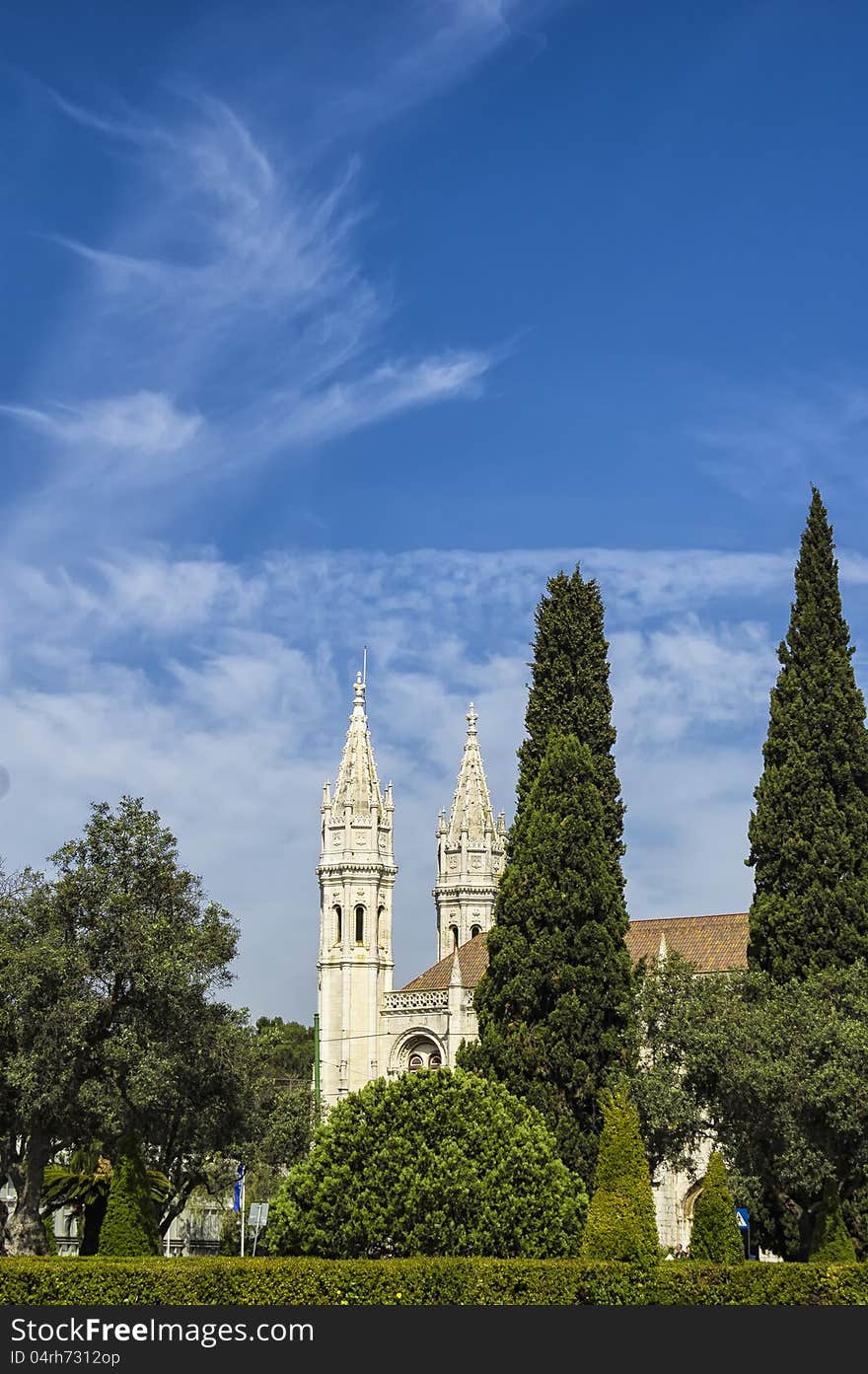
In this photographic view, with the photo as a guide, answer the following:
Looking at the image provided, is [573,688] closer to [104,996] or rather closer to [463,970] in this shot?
[104,996]

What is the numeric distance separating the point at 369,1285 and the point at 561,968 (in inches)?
553

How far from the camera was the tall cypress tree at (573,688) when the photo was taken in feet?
135

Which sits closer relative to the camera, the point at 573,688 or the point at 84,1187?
the point at 573,688

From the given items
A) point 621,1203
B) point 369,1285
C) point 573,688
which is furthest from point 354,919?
point 369,1285

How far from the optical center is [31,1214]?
32.5 metres

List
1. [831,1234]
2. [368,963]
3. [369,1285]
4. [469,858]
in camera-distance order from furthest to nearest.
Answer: [469,858], [368,963], [831,1234], [369,1285]

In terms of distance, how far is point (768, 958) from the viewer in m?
38.8

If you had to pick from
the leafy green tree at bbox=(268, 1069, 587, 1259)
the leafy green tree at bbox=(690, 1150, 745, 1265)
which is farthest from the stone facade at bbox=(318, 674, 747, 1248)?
the leafy green tree at bbox=(268, 1069, 587, 1259)

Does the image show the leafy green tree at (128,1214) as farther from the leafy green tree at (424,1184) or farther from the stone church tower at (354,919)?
the stone church tower at (354,919)

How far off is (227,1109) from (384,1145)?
10628mm

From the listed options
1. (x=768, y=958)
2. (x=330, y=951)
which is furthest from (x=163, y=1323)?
(x=330, y=951)

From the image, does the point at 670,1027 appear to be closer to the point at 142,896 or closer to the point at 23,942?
the point at 142,896

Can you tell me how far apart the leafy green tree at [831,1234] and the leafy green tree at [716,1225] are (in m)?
1.74

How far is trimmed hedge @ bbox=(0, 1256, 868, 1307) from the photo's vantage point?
81.1ft
